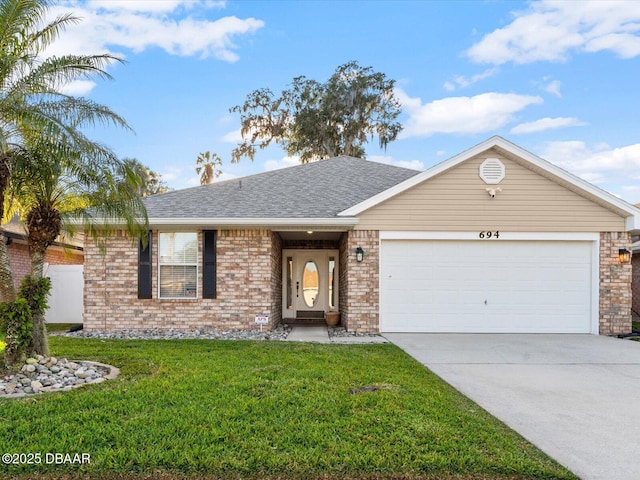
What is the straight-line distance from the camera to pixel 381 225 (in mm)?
10539

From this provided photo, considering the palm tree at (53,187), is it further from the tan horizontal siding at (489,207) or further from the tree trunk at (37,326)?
the tan horizontal siding at (489,207)

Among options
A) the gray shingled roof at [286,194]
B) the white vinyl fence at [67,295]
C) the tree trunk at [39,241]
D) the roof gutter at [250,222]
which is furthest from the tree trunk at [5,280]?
the white vinyl fence at [67,295]

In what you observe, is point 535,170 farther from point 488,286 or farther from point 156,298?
point 156,298

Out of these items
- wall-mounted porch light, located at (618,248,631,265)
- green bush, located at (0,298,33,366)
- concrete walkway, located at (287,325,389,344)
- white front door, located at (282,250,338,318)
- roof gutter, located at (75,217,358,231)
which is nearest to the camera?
green bush, located at (0,298,33,366)

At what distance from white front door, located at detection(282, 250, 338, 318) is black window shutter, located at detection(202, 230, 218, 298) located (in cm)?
403

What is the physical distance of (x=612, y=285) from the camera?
34.6 feet

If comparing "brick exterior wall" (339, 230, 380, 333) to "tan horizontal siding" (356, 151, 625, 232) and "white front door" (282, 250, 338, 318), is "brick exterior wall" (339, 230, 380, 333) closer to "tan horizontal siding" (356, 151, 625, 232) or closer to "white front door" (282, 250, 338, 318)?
"tan horizontal siding" (356, 151, 625, 232)

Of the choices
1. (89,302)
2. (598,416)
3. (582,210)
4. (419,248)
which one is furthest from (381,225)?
(89,302)

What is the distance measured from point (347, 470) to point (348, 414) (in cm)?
111

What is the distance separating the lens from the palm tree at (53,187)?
6.02 m

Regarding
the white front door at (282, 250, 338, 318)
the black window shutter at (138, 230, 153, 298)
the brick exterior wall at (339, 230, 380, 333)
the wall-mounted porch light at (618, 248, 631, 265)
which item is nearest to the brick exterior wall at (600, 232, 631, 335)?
the wall-mounted porch light at (618, 248, 631, 265)

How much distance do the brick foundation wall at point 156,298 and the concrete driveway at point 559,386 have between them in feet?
11.5

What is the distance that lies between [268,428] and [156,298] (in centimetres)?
766

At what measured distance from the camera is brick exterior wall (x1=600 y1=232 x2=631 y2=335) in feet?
34.6
